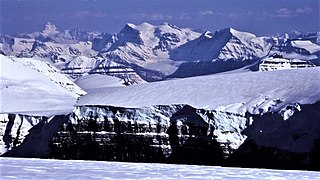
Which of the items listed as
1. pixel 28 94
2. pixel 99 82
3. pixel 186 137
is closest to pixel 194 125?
pixel 186 137

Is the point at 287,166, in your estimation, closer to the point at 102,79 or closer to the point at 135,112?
the point at 135,112

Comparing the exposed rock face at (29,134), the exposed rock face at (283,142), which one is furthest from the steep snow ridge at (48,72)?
the exposed rock face at (283,142)

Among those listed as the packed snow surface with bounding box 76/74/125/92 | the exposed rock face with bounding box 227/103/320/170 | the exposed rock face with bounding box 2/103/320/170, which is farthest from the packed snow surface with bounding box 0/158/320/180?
the packed snow surface with bounding box 76/74/125/92

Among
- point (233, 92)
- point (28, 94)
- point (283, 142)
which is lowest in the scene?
point (283, 142)

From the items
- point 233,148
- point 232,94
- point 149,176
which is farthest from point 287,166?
point 149,176

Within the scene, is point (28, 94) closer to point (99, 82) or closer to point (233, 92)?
point (233, 92)
